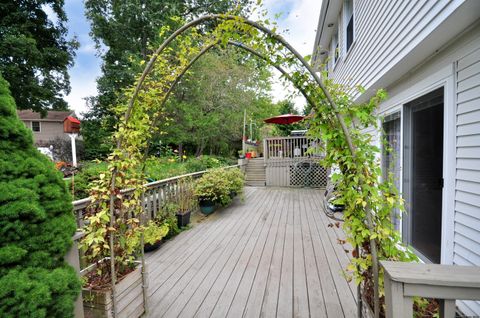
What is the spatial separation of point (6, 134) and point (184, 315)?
1897 millimetres

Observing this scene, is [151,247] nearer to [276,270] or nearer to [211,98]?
[276,270]

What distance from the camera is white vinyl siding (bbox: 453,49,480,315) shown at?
1.91 m

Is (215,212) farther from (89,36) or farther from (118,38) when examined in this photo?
(89,36)

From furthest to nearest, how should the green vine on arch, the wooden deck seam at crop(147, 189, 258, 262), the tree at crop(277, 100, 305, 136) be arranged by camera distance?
the tree at crop(277, 100, 305, 136), the wooden deck seam at crop(147, 189, 258, 262), the green vine on arch

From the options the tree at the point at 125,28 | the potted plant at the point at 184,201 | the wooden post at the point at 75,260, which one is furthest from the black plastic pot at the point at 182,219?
the tree at the point at 125,28

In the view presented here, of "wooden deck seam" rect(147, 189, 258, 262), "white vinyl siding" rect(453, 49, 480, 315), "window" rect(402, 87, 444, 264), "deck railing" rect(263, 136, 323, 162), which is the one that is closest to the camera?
"white vinyl siding" rect(453, 49, 480, 315)

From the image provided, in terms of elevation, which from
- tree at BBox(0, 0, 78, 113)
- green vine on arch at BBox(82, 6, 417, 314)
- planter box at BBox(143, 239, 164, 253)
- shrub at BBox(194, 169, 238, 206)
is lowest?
planter box at BBox(143, 239, 164, 253)

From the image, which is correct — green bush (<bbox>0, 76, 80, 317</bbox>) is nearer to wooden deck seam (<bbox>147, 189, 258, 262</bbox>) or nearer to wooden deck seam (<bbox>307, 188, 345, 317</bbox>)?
→ wooden deck seam (<bbox>147, 189, 258, 262</bbox>)

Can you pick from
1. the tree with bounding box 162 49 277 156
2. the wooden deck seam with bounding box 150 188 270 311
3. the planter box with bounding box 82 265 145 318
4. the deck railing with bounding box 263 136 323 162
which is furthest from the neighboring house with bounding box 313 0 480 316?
the tree with bounding box 162 49 277 156

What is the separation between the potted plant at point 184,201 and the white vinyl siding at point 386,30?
11.8 ft

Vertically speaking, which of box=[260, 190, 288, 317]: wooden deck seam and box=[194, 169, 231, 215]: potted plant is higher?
box=[194, 169, 231, 215]: potted plant

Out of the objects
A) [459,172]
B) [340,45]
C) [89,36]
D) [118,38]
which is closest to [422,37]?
[459,172]

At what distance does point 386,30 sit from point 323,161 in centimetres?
262

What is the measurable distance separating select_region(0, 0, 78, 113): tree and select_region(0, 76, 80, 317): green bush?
42.6 ft
